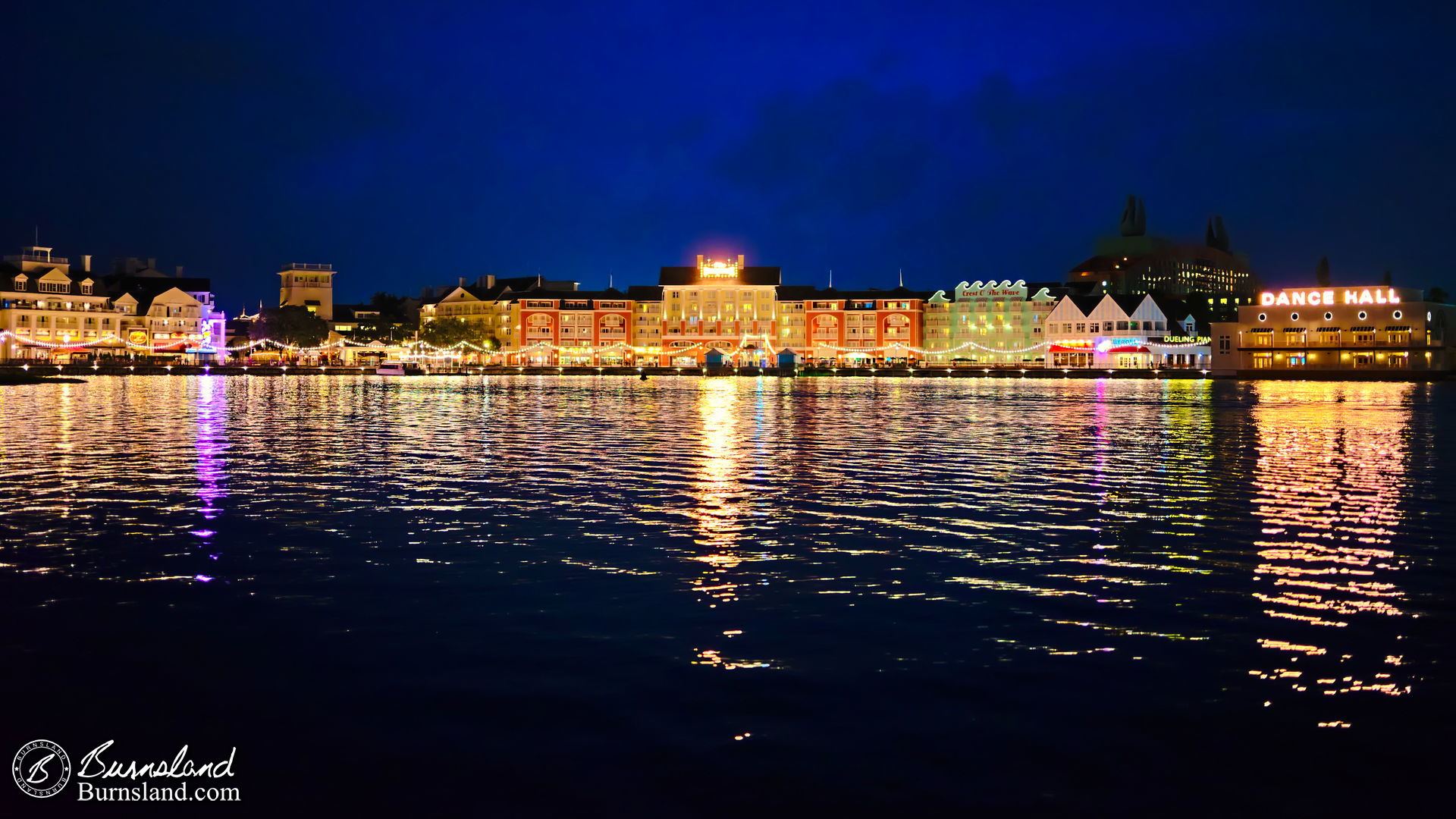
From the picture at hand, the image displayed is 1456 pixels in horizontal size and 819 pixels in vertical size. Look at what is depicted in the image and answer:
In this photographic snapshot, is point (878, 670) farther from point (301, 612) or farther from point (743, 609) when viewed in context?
point (301, 612)

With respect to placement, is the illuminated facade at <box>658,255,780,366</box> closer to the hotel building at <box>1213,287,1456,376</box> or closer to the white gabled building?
the white gabled building

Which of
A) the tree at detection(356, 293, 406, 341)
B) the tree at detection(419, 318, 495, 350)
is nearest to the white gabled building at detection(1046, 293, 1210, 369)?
the tree at detection(419, 318, 495, 350)

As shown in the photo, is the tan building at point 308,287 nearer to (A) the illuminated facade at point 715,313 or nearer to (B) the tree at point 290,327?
(B) the tree at point 290,327

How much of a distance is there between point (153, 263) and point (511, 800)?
190 m

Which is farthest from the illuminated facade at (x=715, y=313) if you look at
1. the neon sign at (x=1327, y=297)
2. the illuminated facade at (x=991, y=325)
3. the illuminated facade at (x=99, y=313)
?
the neon sign at (x=1327, y=297)

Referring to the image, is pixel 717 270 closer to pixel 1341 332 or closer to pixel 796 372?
pixel 796 372

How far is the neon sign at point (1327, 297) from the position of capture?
381ft

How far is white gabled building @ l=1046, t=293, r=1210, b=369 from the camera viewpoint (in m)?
143

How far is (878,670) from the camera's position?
8.51 m

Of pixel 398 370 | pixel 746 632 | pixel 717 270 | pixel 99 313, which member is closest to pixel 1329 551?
pixel 746 632

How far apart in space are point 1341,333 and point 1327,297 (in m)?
4.14

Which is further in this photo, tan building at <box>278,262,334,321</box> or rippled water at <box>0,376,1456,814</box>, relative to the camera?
tan building at <box>278,262,334,321</box>

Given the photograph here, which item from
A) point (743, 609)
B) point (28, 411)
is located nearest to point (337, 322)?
point (28, 411)

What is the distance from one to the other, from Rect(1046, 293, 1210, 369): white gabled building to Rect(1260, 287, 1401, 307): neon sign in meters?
19.3
